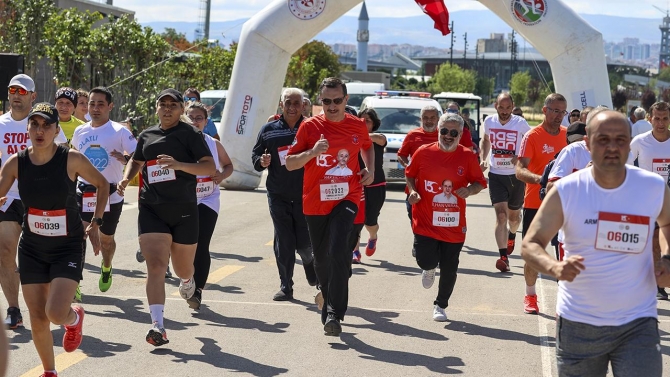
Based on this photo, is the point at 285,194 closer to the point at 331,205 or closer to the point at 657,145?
the point at 331,205

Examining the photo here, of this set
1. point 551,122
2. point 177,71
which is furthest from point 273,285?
point 177,71

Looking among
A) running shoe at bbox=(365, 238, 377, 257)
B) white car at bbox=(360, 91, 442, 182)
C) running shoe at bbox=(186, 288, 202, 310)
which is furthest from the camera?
white car at bbox=(360, 91, 442, 182)

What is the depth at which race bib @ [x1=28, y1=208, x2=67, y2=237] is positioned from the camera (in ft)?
21.5

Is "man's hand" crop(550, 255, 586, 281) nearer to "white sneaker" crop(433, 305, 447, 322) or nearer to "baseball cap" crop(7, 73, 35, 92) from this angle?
"white sneaker" crop(433, 305, 447, 322)

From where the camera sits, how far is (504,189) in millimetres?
12031

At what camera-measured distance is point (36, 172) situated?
661 cm

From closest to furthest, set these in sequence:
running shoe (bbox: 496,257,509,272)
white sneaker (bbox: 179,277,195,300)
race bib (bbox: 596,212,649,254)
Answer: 1. race bib (bbox: 596,212,649,254)
2. white sneaker (bbox: 179,277,195,300)
3. running shoe (bbox: 496,257,509,272)

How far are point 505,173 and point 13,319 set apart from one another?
6208mm

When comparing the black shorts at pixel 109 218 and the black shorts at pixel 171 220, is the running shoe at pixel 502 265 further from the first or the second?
the black shorts at pixel 171 220

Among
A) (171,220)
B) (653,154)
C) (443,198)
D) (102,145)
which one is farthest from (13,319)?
(653,154)

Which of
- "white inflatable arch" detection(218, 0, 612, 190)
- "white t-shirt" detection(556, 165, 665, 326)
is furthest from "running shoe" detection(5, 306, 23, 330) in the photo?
"white inflatable arch" detection(218, 0, 612, 190)

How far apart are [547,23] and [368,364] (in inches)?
515

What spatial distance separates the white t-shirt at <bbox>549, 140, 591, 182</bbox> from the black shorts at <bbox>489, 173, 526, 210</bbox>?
172 inches

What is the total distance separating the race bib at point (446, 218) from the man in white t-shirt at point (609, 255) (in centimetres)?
420
